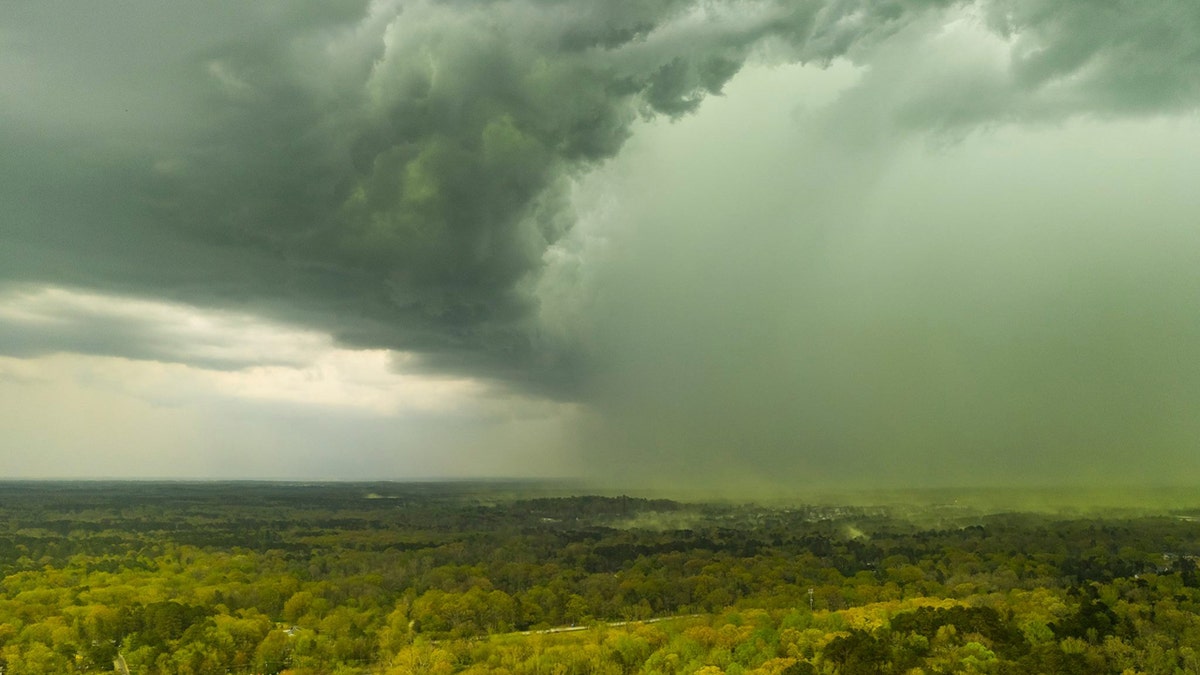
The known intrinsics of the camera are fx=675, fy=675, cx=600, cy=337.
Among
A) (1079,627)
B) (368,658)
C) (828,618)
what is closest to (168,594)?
(368,658)

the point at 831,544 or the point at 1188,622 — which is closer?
the point at 1188,622

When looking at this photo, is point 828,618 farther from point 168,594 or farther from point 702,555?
point 168,594

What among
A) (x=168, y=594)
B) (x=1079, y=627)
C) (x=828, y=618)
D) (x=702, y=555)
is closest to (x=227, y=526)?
(x=168, y=594)

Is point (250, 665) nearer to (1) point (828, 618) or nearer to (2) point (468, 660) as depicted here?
(2) point (468, 660)

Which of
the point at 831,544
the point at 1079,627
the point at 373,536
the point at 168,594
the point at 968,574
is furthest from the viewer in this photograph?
the point at 373,536

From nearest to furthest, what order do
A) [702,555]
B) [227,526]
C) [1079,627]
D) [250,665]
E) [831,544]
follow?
[1079,627], [250,665], [702,555], [831,544], [227,526]

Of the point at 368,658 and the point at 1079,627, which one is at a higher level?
the point at 1079,627
